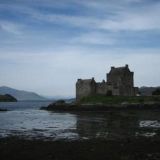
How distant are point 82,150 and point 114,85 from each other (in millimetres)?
80801

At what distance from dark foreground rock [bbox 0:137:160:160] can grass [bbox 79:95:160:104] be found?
63.0m

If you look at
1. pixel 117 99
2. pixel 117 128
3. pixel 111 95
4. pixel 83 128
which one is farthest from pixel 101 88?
pixel 117 128

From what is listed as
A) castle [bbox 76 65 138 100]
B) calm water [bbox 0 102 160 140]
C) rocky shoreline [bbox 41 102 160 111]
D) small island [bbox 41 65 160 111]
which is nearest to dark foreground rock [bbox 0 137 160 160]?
calm water [bbox 0 102 160 140]

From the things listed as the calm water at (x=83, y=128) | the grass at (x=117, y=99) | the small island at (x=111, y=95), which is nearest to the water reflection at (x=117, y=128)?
the calm water at (x=83, y=128)

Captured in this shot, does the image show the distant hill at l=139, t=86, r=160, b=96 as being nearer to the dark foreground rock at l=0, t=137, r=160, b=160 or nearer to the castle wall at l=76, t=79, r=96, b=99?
the castle wall at l=76, t=79, r=96, b=99

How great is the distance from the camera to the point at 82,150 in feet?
80.1

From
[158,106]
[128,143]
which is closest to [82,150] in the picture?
[128,143]

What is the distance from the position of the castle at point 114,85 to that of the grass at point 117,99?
4.21 meters

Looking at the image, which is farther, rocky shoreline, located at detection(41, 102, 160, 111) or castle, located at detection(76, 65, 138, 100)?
castle, located at detection(76, 65, 138, 100)

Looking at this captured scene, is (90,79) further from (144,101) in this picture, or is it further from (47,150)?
(47,150)

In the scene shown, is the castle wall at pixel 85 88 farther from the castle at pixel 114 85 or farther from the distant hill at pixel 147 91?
the distant hill at pixel 147 91

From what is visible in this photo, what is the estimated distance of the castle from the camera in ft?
338

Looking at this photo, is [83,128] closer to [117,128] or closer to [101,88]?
[117,128]

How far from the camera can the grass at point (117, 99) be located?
90.7m
